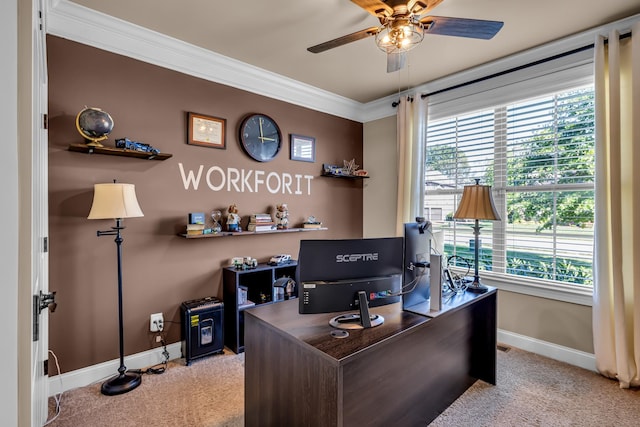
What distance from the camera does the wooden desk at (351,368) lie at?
1.32m

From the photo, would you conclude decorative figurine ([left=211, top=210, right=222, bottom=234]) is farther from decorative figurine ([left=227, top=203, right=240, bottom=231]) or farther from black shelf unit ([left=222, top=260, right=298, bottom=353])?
black shelf unit ([left=222, top=260, right=298, bottom=353])

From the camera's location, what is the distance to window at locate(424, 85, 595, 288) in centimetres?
267

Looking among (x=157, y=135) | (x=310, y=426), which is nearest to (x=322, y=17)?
(x=157, y=135)

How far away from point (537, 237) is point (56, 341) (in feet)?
13.3

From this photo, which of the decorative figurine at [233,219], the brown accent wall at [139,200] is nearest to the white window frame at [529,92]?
the brown accent wall at [139,200]

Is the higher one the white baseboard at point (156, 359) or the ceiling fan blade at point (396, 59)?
A: the ceiling fan blade at point (396, 59)

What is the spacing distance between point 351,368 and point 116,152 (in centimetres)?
229

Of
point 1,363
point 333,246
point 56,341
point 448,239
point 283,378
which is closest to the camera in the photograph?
point 1,363

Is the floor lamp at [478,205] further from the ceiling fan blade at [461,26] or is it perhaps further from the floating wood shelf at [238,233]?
the floating wood shelf at [238,233]

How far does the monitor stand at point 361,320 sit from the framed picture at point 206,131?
6.96ft

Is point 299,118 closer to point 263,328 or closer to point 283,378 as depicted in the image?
point 263,328

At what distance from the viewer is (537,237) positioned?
114 inches

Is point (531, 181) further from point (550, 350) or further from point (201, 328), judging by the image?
point (201, 328)

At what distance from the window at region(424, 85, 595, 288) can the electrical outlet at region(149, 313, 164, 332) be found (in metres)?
2.43
